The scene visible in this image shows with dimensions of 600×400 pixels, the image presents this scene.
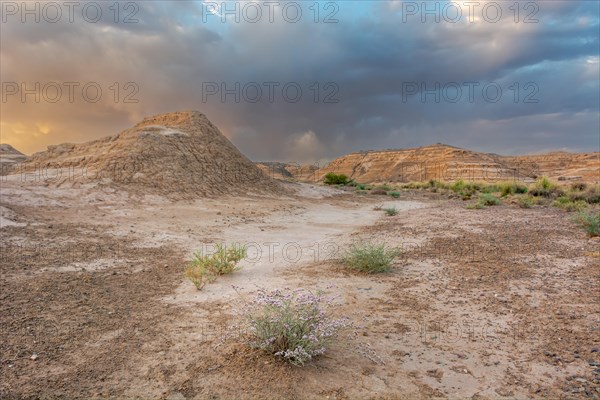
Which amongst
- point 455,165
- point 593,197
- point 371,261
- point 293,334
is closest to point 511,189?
point 593,197

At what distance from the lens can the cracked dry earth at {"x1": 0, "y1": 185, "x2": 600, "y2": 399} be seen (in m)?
3.21

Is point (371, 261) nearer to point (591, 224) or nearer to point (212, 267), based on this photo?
point (212, 267)

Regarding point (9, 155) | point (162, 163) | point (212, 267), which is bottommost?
point (212, 267)

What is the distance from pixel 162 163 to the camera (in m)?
17.8

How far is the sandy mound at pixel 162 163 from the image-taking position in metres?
15.8

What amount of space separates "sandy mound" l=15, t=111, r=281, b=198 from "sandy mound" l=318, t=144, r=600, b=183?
41436mm

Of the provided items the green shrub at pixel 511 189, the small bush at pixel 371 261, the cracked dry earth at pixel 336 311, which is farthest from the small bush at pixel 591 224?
the green shrub at pixel 511 189

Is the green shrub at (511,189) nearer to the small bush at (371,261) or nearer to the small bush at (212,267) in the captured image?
the small bush at (371,261)

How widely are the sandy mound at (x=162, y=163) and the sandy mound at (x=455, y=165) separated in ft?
136

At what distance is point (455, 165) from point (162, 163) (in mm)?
54274

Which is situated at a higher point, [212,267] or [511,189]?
[511,189]

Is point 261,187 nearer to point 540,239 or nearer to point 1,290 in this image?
point 540,239

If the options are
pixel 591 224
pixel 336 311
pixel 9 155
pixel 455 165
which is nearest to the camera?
pixel 336 311

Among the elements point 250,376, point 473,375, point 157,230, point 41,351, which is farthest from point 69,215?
point 473,375
